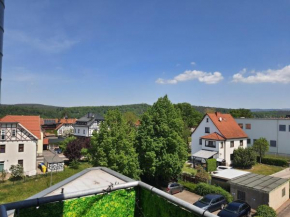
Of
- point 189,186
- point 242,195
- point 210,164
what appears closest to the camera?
point 242,195

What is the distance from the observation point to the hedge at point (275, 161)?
3347 cm

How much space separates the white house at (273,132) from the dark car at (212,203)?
2625 cm

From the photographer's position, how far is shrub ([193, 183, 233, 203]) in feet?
63.6

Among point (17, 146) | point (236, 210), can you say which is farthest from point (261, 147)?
point (17, 146)

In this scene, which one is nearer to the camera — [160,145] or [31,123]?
[160,145]

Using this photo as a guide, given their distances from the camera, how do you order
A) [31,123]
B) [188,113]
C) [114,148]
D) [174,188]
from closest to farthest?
[114,148] < [174,188] < [31,123] < [188,113]

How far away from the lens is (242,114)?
230 feet

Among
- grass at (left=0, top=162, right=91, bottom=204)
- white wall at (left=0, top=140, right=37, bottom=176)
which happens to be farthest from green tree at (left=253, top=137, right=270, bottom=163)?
white wall at (left=0, top=140, right=37, bottom=176)

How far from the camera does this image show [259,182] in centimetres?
2003

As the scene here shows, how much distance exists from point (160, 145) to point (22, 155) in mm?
19993

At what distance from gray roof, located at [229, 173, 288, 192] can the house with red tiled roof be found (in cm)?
1015

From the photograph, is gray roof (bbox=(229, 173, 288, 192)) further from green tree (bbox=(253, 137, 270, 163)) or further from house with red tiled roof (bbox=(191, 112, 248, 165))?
green tree (bbox=(253, 137, 270, 163))

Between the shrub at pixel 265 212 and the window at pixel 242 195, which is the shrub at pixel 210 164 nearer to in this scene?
the window at pixel 242 195

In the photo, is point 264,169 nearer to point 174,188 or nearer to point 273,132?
point 273,132
